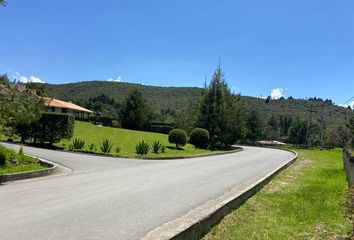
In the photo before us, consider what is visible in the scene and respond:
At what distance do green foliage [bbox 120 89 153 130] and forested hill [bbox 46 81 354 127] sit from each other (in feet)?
151

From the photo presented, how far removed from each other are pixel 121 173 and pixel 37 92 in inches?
176

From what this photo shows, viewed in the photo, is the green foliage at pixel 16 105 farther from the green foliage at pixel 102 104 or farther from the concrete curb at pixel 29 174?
the green foliage at pixel 102 104

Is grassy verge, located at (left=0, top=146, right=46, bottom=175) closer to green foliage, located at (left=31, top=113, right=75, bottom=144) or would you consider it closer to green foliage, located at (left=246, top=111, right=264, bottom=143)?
green foliage, located at (left=31, top=113, right=75, bottom=144)

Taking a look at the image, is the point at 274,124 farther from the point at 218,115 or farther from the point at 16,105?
the point at 16,105

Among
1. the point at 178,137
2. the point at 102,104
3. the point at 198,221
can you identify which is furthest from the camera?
the point at 102,104

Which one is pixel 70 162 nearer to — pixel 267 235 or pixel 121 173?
pixel 121 173

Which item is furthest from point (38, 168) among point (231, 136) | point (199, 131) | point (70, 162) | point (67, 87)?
point (67, 87)

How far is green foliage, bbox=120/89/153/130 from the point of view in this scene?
249ft

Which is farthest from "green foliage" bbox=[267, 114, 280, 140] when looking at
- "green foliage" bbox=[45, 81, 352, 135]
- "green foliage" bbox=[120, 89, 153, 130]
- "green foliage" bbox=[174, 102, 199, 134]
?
"green foliage" bbox=[174, 102, 199, 134]

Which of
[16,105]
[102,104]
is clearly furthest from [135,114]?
[16,105]

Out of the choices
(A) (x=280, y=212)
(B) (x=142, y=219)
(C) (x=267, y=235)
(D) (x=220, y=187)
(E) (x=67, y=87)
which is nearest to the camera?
(C) (x=267, y=235)

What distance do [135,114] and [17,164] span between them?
5982 centimetres

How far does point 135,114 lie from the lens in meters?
76.2

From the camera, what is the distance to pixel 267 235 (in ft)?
24.6
